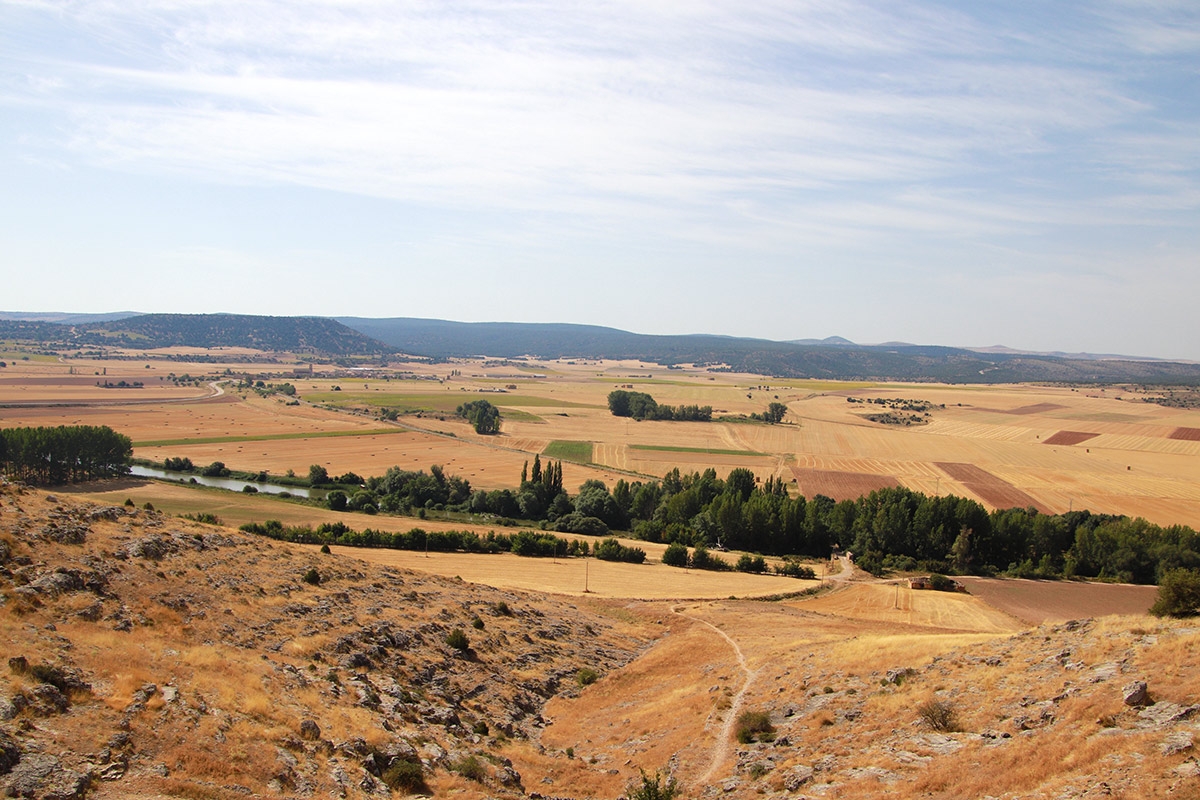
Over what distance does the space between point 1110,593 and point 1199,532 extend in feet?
72.3

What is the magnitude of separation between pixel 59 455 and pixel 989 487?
137m

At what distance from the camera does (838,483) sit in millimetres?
113000

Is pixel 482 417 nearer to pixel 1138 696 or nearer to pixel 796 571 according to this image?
pixel 796 571

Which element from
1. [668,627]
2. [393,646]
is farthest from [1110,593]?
[393,646]

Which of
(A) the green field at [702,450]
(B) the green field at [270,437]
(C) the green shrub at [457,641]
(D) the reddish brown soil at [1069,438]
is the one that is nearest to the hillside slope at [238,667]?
(C) the green shrub at [457,641]

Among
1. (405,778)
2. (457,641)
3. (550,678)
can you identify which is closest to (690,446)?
(550,678)

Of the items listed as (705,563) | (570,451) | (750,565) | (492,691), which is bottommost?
(705,563)

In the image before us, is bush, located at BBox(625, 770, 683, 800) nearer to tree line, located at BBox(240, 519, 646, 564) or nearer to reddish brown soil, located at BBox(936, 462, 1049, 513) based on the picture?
tree line, located at BBox(240, 519, 646, 564)

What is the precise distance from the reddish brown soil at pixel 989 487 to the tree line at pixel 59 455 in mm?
125821

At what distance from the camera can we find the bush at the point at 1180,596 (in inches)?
1195

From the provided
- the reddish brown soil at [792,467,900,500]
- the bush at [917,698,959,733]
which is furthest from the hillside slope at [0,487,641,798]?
the reddish brown soil at [792,467,900,500]

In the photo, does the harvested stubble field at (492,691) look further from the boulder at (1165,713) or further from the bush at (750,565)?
the bush at (750,565)

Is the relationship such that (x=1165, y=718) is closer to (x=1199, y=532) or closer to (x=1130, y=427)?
(x=1199, y=532)

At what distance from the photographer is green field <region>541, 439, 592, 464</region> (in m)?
133
